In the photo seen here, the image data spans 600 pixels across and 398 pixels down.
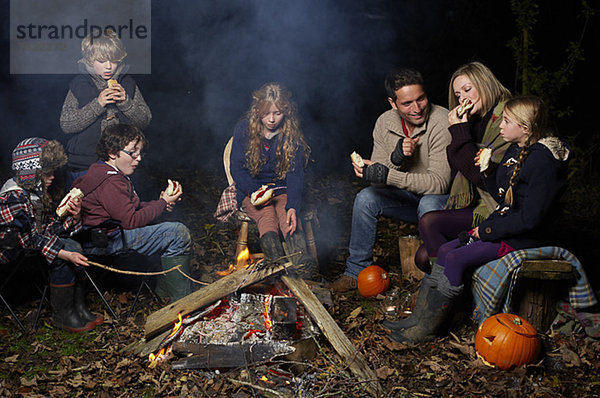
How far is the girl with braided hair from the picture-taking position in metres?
3.65

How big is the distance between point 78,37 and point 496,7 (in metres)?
8.19

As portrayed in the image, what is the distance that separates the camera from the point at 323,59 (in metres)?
10.7

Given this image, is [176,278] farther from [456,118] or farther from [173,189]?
[456,118]

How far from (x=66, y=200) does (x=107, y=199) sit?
331 mm

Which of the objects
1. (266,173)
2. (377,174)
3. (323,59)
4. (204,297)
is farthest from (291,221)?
(323,59)

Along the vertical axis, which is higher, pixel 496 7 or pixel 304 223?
pixel 496 7

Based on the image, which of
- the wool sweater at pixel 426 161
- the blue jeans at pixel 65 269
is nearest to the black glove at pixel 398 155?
the wool sweater at pixel 426 161

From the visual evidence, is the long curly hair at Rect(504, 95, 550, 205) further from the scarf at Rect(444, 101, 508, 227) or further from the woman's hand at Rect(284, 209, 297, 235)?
the woman's hand at Rect(284, 209, 297, 235)

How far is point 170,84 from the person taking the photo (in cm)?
1054

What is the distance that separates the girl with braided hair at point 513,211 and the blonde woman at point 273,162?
139cm

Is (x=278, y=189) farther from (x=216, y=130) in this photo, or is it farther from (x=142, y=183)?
(x=216, y=130)

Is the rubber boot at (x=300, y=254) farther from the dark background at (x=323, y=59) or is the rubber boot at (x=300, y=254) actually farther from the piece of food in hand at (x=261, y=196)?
the dark background at (x=323, y=59)

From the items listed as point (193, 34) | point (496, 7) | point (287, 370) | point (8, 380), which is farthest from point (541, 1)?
point (8, 380)

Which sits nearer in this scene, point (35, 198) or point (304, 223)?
point (35, 198)
